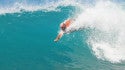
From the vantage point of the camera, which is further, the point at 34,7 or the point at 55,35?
the point at 34,7

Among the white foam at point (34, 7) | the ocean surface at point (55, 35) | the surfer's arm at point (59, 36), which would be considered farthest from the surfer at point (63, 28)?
the white foam at point (34, 7)

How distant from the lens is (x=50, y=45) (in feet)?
112

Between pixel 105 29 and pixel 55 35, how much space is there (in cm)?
521

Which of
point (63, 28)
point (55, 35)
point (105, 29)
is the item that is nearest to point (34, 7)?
point (55, 35)

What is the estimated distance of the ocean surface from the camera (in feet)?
103

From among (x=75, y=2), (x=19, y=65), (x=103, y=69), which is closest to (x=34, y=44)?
(x=19, y=65)

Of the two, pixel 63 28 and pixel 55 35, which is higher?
pixel 55 35

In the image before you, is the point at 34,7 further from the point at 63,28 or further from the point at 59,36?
the point at 59,36

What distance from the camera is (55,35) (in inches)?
1414

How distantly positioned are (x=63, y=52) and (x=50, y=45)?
172 centimetres

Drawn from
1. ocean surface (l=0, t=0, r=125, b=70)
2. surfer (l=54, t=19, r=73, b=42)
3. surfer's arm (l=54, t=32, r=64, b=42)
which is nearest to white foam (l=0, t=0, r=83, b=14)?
ocean surface (l=0, t=0, r=125, b=70)

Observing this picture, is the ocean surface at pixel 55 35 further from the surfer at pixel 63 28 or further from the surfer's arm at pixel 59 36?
the surfer at pixel 63 28

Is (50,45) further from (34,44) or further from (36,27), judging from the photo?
(36,27)

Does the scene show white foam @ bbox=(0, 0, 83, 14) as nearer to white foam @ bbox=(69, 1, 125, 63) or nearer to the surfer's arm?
white foam @ bbox=(69, 1, 125, 63)
